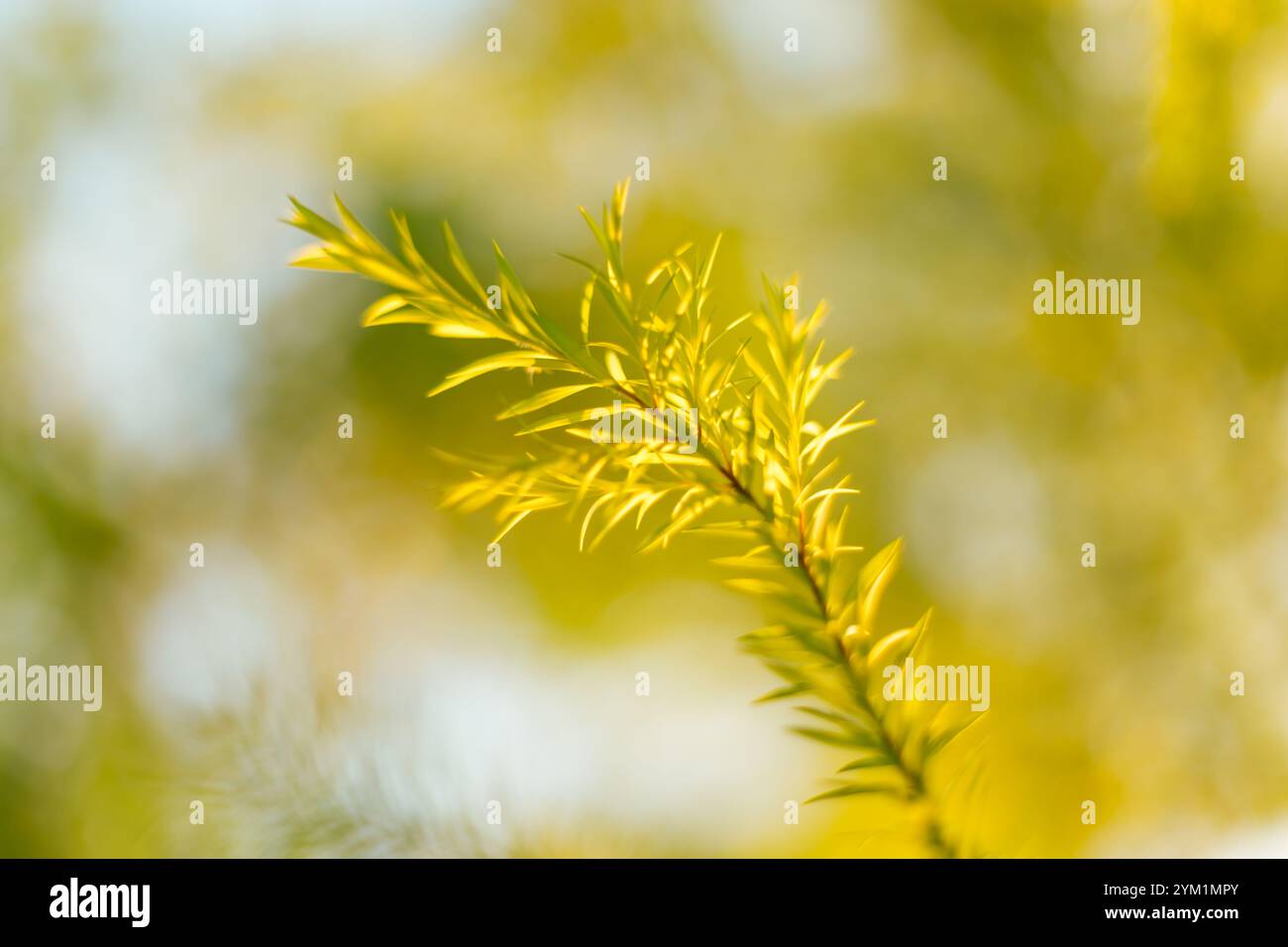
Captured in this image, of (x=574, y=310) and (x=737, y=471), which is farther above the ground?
(x=574, y=310)

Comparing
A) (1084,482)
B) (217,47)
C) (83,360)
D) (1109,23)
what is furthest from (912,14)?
(83,360)
